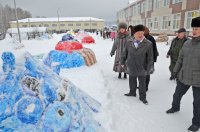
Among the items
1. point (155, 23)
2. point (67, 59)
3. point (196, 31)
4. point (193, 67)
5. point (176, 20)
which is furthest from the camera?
point (155, 23)

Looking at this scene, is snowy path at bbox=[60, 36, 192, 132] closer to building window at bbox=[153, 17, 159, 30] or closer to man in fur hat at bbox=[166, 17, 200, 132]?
man in fur hat at bbox=[166, 17, 200, 132]

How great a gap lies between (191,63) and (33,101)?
7.86 ft

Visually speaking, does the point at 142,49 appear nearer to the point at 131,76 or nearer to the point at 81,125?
the point at 131,76

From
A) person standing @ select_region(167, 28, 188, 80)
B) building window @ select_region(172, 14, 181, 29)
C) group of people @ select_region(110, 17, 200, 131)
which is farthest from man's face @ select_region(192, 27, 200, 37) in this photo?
building window @ select_region(172, 14, 181, 29)

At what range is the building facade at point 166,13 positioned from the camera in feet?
61.5

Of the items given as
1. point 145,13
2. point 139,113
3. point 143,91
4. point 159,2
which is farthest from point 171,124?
point 145,13

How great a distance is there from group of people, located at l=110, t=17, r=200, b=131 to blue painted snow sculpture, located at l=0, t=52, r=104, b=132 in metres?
1.75

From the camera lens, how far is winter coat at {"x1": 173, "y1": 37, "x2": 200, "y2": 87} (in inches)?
120

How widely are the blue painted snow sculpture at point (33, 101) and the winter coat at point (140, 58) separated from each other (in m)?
1.79

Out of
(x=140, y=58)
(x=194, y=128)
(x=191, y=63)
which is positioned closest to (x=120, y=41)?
(x=140, y=58)

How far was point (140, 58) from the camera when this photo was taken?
13.3ft

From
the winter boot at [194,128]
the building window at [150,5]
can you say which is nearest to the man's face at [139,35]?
the winter boot at [194,128]

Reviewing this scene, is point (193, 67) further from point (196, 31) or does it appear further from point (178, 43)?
point (178, 43)

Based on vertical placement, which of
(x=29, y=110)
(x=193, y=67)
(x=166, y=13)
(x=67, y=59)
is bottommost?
(x=67, y=59)
